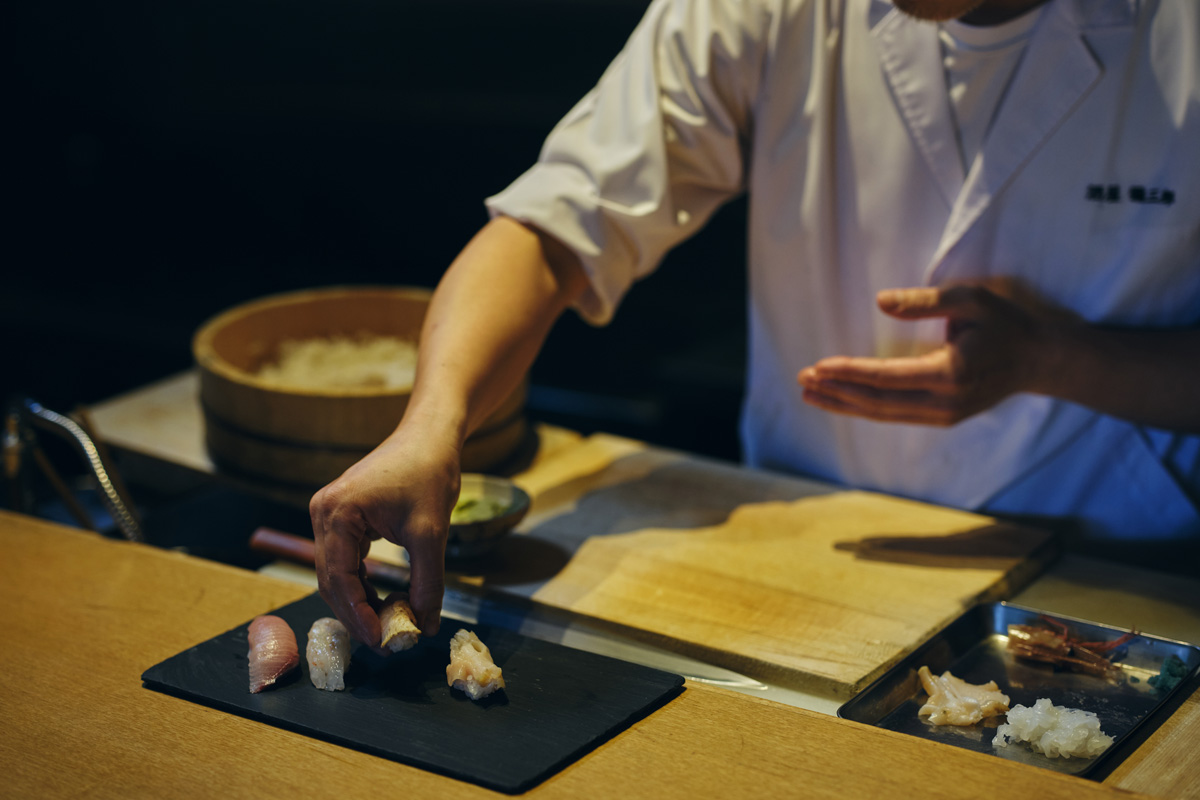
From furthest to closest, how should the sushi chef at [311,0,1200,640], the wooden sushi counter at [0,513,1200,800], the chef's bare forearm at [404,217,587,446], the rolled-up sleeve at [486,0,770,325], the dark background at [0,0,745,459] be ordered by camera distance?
the dark background at [0,0,745,459] < the rolled-up sleeve at [486,0,770,325] < the sushi chef at [311,0,1200,640] < the chef's bare forearm at [404,217,587,446] < the wooden sushi counter at [0,513,1200,800]

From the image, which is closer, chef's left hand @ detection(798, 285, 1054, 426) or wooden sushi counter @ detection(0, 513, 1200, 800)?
wooden sushi counter @ detection(0, 513, 1200, 800)

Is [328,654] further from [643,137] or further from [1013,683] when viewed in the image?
[643,137]

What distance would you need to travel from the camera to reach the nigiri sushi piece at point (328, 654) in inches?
44.2

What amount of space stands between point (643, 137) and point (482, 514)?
24.1 inches

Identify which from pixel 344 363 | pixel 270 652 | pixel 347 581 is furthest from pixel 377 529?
pixel 344 363

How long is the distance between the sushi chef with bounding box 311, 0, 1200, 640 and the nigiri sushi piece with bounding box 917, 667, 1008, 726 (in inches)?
16.8

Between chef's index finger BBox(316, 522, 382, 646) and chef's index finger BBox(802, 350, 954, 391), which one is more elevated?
chef's index finger BBox(802, 350, 954, 391)

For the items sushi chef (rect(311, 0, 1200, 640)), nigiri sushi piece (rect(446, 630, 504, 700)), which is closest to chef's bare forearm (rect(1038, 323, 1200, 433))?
sushi chef (rect(311, 0, 1200, 640))

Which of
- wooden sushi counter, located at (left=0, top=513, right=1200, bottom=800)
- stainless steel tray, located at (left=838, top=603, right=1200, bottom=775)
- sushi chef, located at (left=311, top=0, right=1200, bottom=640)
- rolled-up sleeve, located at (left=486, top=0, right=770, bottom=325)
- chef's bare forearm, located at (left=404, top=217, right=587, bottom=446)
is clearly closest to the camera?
wooden sushi counter, located at (left=0, top=513, right=1200, bottom=800)

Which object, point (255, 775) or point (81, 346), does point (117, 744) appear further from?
point (81, 346)

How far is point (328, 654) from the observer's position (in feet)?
3.71

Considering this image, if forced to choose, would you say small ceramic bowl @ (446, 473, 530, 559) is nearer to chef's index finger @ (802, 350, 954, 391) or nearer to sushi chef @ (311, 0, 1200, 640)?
sushi chef @ (311, 0, 1200, 640)

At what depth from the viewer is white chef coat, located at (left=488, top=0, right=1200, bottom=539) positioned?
149 centimetres

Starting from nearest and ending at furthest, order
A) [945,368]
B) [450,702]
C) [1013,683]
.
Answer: [450,702] < [1013,683] < [945,368]
